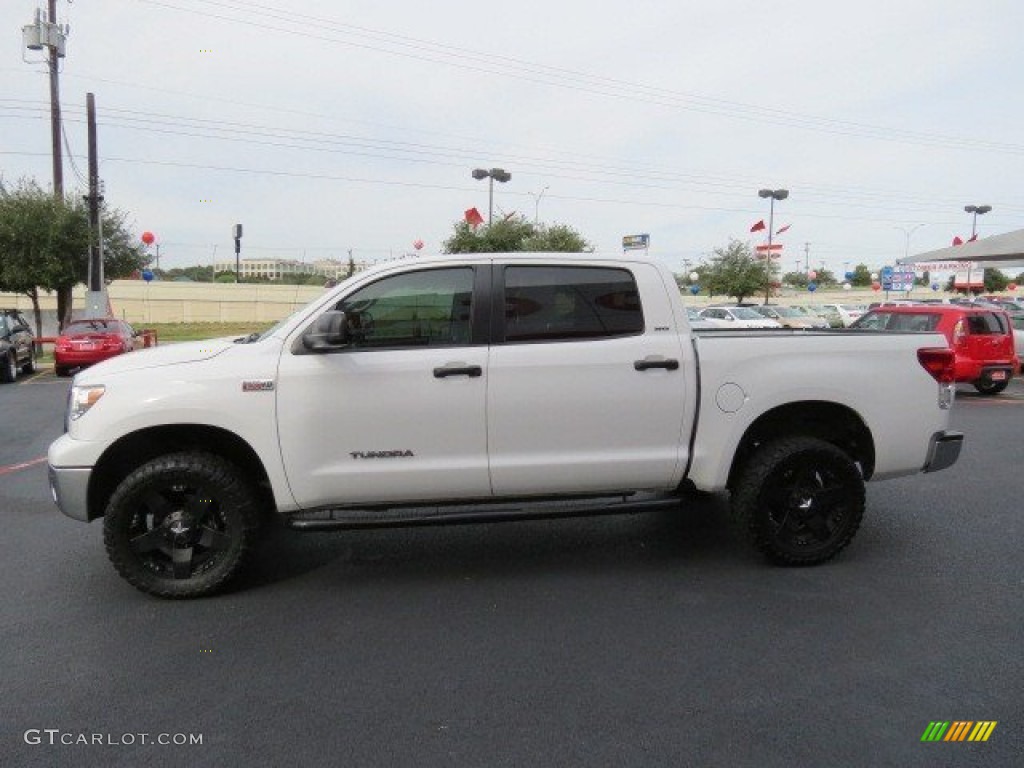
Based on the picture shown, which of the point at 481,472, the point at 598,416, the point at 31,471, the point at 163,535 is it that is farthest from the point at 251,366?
the point at 31,471

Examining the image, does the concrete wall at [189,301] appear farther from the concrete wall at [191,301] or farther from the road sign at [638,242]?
the road sign at [638,242]

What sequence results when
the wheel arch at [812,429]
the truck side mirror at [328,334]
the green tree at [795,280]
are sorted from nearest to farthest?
the truck side mirror at [328,334], the wheel arch at [812,429], the green tree at [795,280]

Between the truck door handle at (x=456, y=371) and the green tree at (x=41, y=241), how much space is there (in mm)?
26954

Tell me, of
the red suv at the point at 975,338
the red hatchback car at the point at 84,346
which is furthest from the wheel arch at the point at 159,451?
the red hatchback car at the point at 84,346

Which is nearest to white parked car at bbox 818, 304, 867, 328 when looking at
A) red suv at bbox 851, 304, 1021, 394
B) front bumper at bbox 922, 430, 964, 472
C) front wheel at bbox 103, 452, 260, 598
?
red suv at bbox 851, 304, 1021, 394

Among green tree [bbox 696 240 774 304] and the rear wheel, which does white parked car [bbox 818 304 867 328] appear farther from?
the rear wheel

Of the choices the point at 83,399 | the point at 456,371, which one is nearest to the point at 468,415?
the point at 456,371

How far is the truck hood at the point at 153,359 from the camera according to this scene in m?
4.35

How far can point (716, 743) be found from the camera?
9.70ft

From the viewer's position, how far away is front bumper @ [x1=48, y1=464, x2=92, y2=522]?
4.26 meters

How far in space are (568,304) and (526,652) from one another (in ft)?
6.42

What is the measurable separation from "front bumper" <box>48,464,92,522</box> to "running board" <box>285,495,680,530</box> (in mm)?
1083

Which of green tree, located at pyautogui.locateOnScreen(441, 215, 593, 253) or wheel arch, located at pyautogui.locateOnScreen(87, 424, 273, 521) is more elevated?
green tree, located at pyautogui.locateOnScreen(441, 215, 593, 253)

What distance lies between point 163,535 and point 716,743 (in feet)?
10.1
